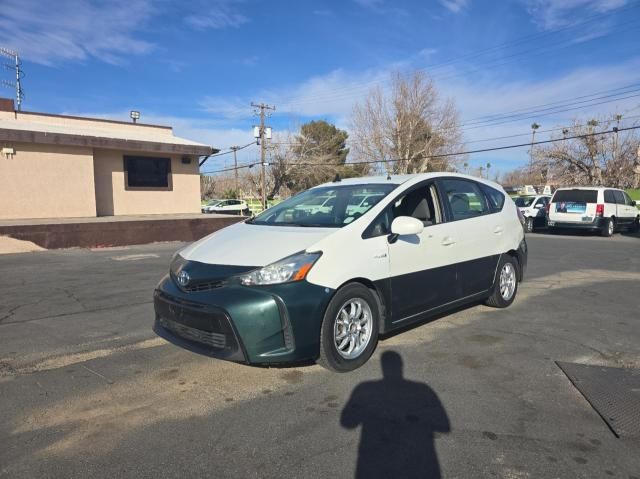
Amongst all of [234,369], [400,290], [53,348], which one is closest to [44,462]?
[234,369]

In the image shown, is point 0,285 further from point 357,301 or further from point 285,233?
point 357,301

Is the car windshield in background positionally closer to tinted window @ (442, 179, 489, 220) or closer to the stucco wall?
the stucco wall

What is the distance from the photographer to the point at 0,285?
25.5 feet

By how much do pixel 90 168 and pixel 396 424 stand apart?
14.6m

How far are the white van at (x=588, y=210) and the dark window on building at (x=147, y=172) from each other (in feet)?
47.2

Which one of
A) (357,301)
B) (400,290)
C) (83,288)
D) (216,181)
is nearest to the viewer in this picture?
(357,301)

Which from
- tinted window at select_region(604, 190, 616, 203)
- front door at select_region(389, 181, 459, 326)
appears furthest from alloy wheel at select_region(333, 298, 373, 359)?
tinted window at select_region(604, 190, 616, 203)

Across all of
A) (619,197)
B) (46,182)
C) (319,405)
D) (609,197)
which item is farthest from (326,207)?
(619,197)

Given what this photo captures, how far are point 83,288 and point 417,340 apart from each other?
5458 mm

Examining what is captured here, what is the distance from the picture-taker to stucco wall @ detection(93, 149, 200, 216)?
1589cm

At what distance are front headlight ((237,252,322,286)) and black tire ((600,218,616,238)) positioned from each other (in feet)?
56.4

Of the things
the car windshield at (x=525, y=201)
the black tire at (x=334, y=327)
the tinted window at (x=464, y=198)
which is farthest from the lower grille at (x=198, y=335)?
the car windshield at (x=525, y=201)

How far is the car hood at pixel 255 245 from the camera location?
3727mm

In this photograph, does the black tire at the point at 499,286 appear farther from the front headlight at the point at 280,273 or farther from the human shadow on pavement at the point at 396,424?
the front headlight at the point at 280,273
